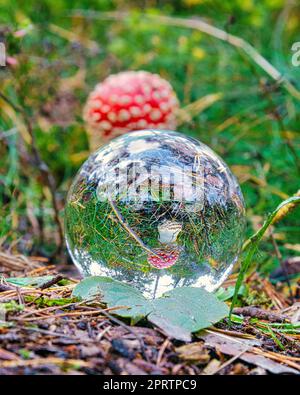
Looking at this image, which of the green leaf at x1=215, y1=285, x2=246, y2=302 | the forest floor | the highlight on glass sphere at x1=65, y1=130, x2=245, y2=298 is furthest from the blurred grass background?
the forest floor

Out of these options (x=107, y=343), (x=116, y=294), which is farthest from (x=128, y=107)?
(x=107, y=343)

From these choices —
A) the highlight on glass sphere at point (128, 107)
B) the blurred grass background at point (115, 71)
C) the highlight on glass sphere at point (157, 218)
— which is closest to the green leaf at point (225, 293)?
the highlight on glass sphere at point (157, 218)

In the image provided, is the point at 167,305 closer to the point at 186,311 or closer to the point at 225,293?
the point at 186,311

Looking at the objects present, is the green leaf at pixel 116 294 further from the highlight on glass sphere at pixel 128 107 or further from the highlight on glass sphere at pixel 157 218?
the highlight on glass sphere at pixel 128 107

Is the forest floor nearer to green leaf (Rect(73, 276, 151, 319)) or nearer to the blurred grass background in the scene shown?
green leaf (Rect(73, 276, 151, 319))

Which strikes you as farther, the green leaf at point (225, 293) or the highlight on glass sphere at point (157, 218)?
the green leaf at point (225, 293)

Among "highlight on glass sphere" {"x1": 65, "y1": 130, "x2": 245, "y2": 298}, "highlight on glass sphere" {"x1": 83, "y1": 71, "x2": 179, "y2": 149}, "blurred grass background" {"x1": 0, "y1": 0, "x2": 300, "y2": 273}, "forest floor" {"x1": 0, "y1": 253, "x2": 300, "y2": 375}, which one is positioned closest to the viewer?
"forest floor" {"x1": 0, "y1": 253, "x2": 300, "y2": 375}
